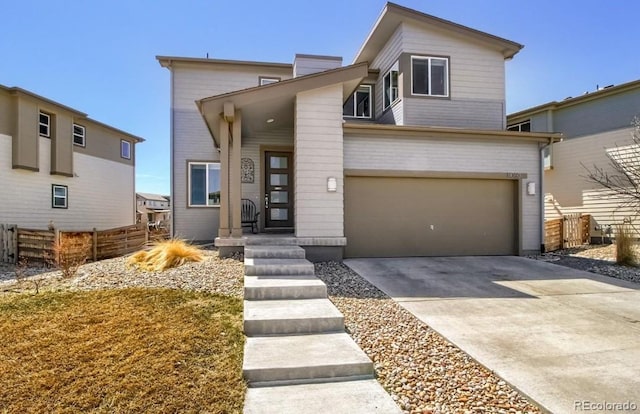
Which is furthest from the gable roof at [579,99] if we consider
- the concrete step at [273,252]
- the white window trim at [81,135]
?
the white window trim at [81,135]

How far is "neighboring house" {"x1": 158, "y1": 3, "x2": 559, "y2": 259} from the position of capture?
7.69 meters

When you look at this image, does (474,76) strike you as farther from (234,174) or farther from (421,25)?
(234,174)

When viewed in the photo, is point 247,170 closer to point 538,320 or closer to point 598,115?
point 538,320

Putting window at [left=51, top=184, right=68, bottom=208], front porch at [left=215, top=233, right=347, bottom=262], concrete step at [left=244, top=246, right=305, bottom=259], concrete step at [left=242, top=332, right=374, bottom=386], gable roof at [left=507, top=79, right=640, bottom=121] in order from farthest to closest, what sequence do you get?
1. window at [left=51, top=184, right=68, bottom=208]
2. gable roof at [left=507, top=79, right=640, bottom=121]
3. front porch at [left=215, top=233, right=347, bottom=262]
4. concrete step at [left=244, top=246, right=305, bottom=259]
5. concrete step at [left=242, top=332, right=374, bottom=386]

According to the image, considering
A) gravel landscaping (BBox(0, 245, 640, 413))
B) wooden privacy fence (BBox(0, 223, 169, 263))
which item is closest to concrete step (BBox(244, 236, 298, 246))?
gravel landscaping (BBox(0, 245, 640, 413))

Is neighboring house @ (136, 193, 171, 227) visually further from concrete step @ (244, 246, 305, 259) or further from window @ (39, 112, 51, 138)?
concrete step @ (244, 246, 305, 259)

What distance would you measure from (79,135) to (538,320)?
716 inches

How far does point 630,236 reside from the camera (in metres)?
8.69

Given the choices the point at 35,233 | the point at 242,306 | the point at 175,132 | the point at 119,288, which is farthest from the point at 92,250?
the point at 242,306

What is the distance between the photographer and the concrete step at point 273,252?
677 centimetres

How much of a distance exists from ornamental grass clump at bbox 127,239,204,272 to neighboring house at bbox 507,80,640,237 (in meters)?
14.1

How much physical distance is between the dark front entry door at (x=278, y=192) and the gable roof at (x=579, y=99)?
36.4 ft

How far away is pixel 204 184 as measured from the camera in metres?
11.4

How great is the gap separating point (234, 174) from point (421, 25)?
7532 millimetres
